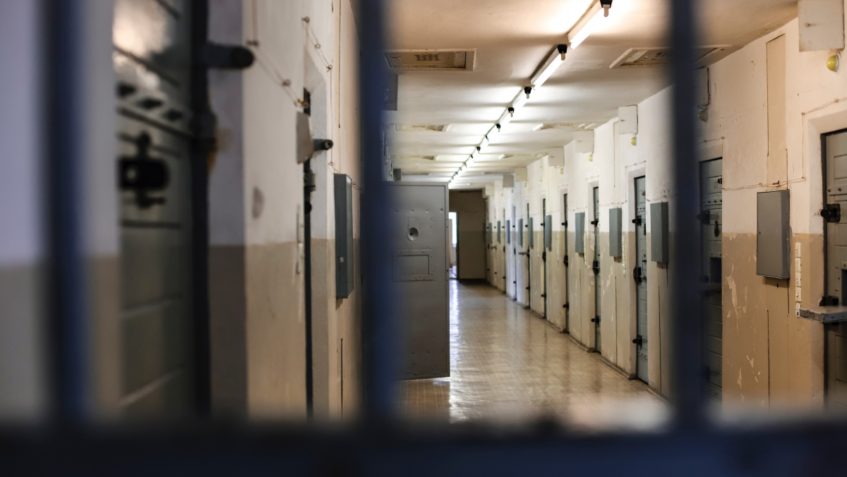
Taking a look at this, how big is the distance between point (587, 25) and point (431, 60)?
5.51 ft

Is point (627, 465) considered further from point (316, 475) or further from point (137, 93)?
point (137, 93)

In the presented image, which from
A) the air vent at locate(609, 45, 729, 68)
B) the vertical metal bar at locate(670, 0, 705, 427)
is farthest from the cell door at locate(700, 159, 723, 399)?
the vertical metal bar at locate(670, 0, 705, 427)

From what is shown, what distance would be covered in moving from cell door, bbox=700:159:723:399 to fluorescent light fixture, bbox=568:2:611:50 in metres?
1.92

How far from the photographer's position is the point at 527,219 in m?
15.5

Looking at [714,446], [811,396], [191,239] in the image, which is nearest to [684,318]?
[714,446]

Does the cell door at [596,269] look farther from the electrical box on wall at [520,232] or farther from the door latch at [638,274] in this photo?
the electrical box on wall at [520,232]

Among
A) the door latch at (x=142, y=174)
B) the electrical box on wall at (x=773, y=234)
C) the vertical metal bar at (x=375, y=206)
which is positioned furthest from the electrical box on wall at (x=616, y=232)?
the vertical metal bar at (x=375, y=206)

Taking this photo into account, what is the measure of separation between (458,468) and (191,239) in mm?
1166

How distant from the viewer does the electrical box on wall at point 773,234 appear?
4.77m

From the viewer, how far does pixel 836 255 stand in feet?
14.2

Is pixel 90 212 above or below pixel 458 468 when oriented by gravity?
above

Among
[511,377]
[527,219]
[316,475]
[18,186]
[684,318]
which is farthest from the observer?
[527,219]

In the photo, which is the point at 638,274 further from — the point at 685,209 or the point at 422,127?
the point at 685,209

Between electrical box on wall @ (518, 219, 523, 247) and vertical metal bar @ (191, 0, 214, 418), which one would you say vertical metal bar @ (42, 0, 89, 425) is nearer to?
vertical metal bar @ (191, 0, 214, 418)
